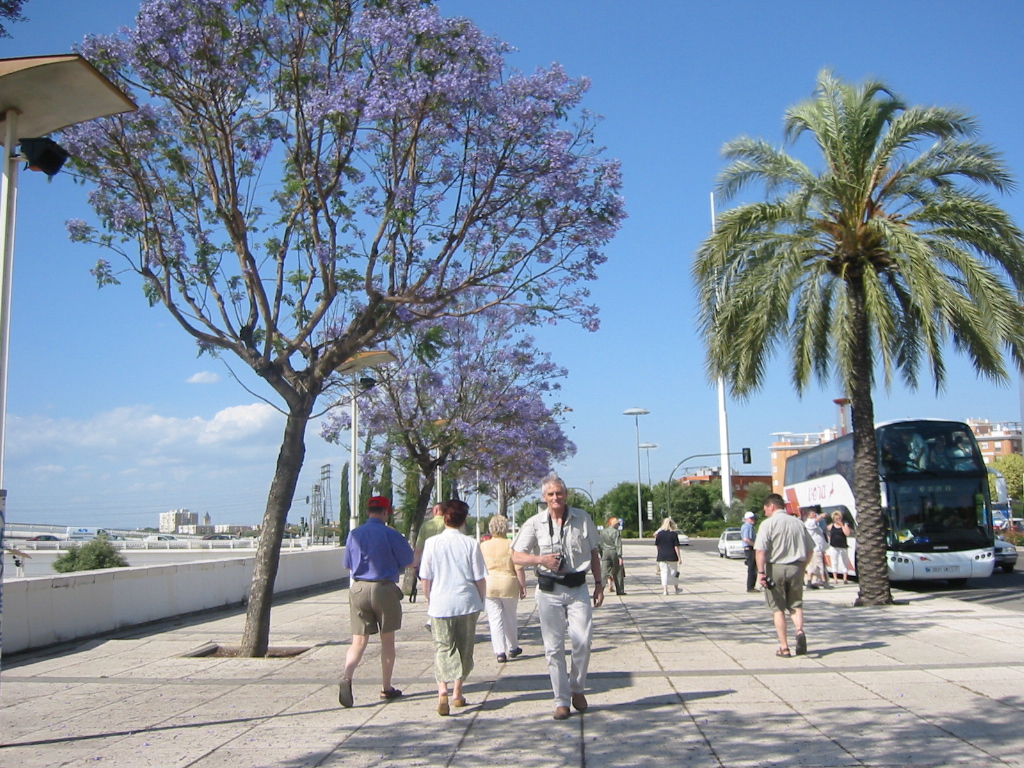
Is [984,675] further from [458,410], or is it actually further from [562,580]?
[458,410]

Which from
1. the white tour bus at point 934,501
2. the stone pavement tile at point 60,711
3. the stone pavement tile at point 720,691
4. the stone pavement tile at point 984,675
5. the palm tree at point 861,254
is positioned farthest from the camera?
the white tour bus at point 934,501

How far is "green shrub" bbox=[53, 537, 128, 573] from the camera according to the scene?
1727cm

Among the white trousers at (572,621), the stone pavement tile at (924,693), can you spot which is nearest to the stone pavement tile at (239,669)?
the white trousers at (572,621)

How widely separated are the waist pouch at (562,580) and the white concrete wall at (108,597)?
7.24 metres

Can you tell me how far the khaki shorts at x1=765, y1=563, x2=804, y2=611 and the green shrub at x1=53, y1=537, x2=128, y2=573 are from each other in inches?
503

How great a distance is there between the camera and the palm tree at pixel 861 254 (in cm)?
1537

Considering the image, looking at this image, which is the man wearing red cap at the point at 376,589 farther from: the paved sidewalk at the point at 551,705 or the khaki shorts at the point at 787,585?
the khaki shorts at the point at 787,585

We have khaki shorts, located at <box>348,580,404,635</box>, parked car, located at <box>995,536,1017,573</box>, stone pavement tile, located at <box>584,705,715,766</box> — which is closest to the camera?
stone pavement tile, located at <box>584,705,715,766</box>

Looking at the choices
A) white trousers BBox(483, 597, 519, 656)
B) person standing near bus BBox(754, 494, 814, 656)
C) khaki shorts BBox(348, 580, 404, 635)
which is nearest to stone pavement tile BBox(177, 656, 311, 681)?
white trousers BBox(483, 597, 519, 656)

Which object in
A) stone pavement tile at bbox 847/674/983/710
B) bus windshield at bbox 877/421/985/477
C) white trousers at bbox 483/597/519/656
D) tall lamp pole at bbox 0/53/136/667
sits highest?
tall lamp pole at bbox 0/53/136/667

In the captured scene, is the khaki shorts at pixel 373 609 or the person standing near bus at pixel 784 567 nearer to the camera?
the khaki shorts at pixel 373 609

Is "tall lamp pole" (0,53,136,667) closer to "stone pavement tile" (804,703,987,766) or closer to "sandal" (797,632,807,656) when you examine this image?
"stone pavement tile" (804,703,987,766)

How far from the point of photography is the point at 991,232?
51.3 ft

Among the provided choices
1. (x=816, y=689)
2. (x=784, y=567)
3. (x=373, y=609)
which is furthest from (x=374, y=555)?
(x=784, y=567)
